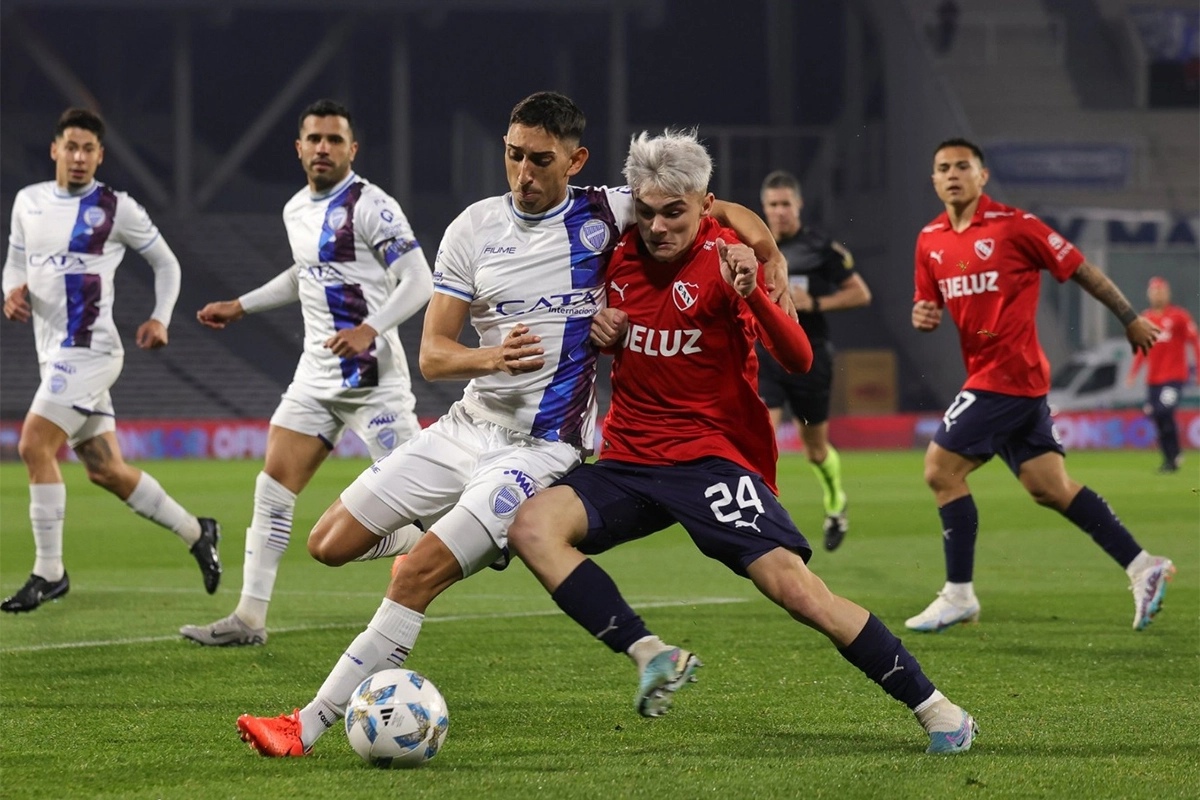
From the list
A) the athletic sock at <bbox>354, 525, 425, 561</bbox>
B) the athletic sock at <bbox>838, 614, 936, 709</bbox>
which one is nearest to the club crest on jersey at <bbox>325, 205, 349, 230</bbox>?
the athletic sock at <bbox>354, 525, 425, 561</bbox>

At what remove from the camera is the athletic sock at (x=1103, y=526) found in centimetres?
741

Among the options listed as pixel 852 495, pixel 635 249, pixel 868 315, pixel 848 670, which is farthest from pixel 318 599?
pixel 868 315

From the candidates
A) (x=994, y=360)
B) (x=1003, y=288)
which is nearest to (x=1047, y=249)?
(x=1003, y=288)

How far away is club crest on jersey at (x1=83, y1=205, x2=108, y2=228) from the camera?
27.2 ft

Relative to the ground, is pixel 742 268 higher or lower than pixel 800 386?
higher

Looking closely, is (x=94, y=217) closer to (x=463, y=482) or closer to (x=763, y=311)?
(x=463, y=482)

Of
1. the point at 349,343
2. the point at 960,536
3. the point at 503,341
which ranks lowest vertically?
the point at 960,536

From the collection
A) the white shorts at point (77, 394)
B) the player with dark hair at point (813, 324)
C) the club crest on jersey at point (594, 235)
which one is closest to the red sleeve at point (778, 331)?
the club crest on jersey at point (594, 235)

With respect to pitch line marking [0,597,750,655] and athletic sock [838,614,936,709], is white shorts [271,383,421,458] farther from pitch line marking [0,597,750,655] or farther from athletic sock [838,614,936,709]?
athletic sock [838,614,936,709]

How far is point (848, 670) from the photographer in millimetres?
6230

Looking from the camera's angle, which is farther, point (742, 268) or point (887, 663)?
point (887, 663)

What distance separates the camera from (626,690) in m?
5.76

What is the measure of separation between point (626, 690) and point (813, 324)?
5.35 metres

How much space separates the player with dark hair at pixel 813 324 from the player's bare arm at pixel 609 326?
5.85 metres
